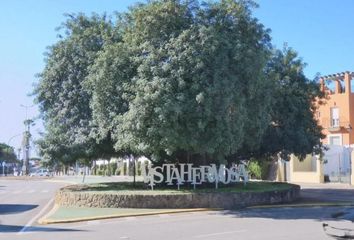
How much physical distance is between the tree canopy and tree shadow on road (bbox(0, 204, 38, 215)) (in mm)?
2979

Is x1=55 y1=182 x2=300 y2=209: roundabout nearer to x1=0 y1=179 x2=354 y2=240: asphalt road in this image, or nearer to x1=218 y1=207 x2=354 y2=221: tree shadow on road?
x1=218 y1=207 x2=354 y2=221: tree shadow on road

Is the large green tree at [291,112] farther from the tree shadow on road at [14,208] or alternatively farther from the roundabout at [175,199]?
the tree shadow on road at [14,208]

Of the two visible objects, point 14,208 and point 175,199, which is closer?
point 175,199

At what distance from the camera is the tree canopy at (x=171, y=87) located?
22.2 m

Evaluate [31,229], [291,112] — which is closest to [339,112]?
[291,112]

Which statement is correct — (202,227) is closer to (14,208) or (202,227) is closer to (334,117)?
(14,208)

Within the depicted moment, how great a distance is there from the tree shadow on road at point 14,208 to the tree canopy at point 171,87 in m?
2.98

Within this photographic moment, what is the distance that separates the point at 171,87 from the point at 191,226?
686cm

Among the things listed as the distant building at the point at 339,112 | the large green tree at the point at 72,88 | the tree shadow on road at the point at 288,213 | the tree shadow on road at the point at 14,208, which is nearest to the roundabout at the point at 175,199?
the tree shadow on road at the point at 288,213

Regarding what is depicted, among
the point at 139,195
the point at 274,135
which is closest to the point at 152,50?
the point at 139,195

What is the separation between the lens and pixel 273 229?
52.6 ft

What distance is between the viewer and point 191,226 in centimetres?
1741

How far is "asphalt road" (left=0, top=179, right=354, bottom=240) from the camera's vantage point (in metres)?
15.1

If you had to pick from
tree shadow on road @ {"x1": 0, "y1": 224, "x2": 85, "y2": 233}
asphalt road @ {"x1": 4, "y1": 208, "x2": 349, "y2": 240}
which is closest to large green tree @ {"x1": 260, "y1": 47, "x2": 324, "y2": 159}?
asphalt road @ {"x1": 4, "y1": 208, "x2": 349, "y2": 240}
